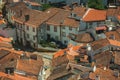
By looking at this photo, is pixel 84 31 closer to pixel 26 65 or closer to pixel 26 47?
pixel 26 47

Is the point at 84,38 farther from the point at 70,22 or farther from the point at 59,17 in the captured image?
the point at 59,17

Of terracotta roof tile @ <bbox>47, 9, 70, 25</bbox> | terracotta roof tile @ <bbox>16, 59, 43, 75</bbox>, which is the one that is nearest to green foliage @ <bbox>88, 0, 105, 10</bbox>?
terracotta roof tile @ <bbox>47, 9, 70, 25</bbox>

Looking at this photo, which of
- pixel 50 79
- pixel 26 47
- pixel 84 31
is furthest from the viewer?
pixel 26 47

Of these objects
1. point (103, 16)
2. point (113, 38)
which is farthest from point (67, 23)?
point (113, 38)

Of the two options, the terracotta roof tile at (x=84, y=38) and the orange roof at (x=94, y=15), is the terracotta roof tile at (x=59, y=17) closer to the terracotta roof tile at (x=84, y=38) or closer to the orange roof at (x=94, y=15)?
the orange roof at (x=94, y=15)

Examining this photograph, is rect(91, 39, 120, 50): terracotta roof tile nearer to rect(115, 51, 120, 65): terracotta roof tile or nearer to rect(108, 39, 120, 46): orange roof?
rect(108, 39, 120, 46): orange roof

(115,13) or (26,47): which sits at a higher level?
(115,13)

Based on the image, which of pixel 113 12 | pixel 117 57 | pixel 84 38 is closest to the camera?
pixel 117 57

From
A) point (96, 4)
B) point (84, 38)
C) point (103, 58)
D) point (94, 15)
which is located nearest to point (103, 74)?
point (103, 58)
